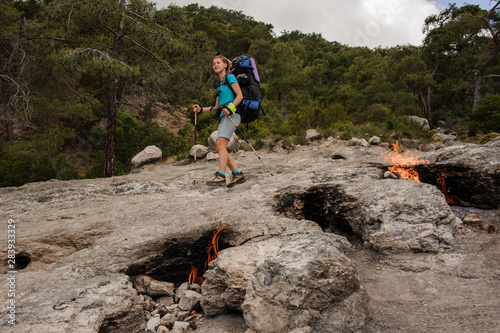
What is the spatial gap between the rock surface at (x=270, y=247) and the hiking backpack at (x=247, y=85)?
1.16 metres

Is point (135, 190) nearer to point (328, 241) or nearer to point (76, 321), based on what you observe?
point (76, 321)

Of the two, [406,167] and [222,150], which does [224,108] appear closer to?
[222,150]

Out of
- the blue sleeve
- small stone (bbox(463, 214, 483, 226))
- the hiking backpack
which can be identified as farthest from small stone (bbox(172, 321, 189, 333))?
small stone (bbox(463, 214, 483, 226))

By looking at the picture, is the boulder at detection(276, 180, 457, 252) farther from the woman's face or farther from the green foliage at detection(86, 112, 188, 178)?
the green foliage at detection(86, 112, 188, 178)

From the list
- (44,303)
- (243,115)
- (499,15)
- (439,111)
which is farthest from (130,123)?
(499,15)

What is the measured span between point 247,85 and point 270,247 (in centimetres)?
272

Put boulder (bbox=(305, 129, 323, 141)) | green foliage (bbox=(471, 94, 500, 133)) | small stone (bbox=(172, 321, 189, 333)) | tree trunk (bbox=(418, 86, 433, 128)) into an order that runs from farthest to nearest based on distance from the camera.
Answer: tree trunk (bbox=(418, 86, 433, 128)), green foliage (bbox=(471, 94, 500, 133)), boulder (bbox=(305, 129, 323, 141)), small stone (bbox=(172, 321, 189, 333))

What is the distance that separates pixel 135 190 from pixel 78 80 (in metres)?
17.7

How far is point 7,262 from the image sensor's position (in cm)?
290

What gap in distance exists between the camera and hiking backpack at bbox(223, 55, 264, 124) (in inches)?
170

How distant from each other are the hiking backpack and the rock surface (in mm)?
1159

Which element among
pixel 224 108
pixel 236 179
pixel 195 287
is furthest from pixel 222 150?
pixel 195 287

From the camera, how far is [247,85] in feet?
14.3

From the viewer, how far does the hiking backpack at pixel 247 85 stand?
4328 millimetres
